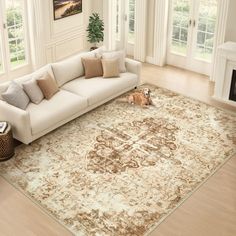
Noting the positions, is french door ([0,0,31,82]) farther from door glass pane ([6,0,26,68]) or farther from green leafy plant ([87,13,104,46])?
green leafy plant ([87,13,104,46])

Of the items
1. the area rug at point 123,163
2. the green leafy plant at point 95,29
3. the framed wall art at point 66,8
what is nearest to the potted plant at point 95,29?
the green leafy plant at point 95,29

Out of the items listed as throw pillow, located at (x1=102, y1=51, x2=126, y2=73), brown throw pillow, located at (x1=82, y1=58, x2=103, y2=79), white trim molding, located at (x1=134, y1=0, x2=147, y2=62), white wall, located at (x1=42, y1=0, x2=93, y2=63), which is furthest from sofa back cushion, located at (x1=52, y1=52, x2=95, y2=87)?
white trim molding, located at (x1=134, y1=0, x2=147, y2=62)

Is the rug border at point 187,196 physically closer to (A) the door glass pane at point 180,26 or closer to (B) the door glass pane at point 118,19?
(A) the door glass pane at point 180,26

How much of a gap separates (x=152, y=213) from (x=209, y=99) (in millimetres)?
3329

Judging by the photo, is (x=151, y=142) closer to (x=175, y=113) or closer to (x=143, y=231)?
(x=175, y=113)

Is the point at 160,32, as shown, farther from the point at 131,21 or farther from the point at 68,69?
the point at 68,69

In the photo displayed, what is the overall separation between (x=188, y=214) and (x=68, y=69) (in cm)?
337

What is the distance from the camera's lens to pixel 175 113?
276 inches

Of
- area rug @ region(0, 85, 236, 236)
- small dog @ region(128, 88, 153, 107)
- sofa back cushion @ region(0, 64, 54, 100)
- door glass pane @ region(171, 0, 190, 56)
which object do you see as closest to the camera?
area rug @ region(0, 85, 236, 236)

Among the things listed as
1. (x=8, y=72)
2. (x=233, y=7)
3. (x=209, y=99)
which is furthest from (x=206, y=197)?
(x=8, y=72)

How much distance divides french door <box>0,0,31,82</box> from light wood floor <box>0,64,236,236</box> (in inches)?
123

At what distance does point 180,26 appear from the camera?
335 inches

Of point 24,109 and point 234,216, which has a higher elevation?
point 24,109

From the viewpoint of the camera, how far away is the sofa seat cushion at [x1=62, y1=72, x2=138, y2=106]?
6809 millimetres
